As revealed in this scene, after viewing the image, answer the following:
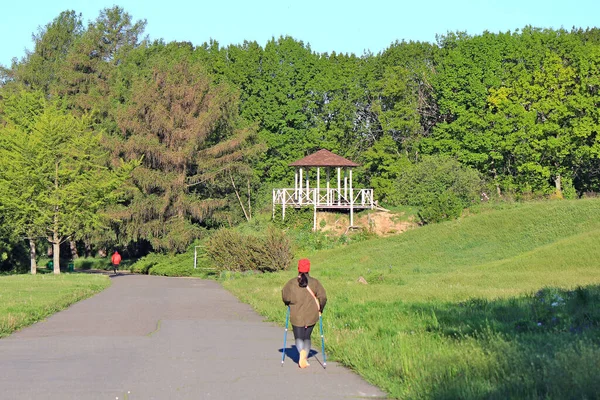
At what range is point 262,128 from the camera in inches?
2997

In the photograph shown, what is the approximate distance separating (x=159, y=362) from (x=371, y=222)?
156 ft

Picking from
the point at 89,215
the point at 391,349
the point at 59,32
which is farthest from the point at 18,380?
the point at 59,32

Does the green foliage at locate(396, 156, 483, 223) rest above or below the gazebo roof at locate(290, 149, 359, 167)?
below

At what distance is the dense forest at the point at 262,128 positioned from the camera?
51.7 m

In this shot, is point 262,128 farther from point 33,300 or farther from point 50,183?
point 33,300

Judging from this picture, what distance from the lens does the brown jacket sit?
12.9 metres

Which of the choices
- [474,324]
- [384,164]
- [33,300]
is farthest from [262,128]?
[474,324]

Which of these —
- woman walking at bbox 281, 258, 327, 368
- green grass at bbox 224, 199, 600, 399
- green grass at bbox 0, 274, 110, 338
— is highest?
woman walking at bbox 281, 258, 327, 368

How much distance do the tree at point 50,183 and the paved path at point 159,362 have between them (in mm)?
28393

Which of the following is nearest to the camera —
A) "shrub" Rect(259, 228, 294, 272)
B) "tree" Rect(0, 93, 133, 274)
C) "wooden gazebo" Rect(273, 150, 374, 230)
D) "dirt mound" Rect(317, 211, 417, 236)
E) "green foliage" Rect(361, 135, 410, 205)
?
"shrub" Rect(259, 228, 294, 272)

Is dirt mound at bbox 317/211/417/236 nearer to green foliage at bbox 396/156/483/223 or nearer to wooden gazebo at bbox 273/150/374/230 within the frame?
wooden gazebo at bbox 273/150/374/230

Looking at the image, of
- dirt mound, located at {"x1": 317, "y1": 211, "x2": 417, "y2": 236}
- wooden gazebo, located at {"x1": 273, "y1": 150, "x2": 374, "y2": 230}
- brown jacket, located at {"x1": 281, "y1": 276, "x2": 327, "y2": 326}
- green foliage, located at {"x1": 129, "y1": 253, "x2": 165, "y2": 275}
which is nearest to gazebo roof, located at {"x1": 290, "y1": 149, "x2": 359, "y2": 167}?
wooden gazebo, located at {"x1": 273, "y1": 150, "x2": 374, "y2": 230}

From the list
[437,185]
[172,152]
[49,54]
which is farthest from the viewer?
[49,54]

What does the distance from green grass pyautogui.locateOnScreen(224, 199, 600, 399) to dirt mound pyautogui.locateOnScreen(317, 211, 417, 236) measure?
54.0ft
